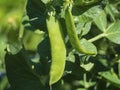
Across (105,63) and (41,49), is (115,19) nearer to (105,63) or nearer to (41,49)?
(105,63)

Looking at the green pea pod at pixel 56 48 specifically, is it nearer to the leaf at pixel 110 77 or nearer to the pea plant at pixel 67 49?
the pea plant at pixel 67 49

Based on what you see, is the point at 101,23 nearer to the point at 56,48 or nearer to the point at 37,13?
the point at 37,13

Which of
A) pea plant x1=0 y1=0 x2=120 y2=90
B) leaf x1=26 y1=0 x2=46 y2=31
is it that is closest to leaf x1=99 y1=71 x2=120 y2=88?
pea plant x1=0 y1=0 x2=120 y2=90

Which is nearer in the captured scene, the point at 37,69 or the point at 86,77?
the point at 37,69

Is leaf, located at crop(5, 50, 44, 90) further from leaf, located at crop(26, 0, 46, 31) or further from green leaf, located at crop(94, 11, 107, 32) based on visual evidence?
green leaf, located at crop(94, 11, 107, 32)

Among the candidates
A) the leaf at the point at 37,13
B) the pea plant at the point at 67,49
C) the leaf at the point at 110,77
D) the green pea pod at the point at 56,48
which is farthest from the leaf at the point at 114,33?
the green pea pod at the point at 56,48

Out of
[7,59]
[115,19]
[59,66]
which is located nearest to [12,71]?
[7,59]

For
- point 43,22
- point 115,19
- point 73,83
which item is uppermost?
point 43,22

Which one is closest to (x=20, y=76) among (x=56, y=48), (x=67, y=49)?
(x=67, y=49)
